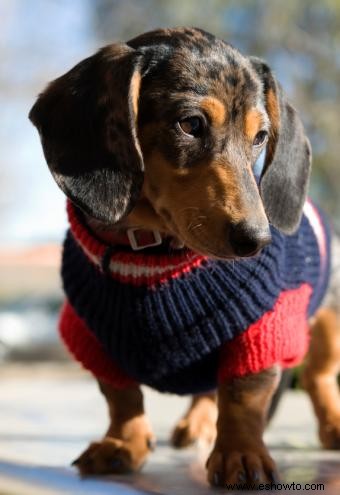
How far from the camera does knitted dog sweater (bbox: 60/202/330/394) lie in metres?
2.14

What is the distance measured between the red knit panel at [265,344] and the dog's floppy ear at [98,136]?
45 centimetres

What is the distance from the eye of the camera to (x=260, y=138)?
2.24m

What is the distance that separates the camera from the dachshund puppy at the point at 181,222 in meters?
2.05

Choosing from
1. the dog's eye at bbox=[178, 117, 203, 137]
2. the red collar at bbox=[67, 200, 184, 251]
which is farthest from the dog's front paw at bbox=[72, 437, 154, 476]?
the dog's eye at bbox=[178, 117, 203, 137]

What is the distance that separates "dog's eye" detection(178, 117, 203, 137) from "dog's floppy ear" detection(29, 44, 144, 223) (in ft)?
0.41

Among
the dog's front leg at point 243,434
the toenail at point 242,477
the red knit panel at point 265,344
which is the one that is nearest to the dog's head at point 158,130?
the red knit panel at point 265,344

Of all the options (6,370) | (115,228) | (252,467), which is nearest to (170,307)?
(115,228)

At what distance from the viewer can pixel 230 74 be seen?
2172mm

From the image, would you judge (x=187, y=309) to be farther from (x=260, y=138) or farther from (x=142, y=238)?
(x=260, y=138)

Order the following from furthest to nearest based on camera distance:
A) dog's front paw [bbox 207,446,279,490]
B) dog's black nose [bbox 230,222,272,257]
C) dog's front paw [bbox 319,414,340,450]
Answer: dog's front paw [bbox 319,414,340,450] < dog's front paw [bbox 207,446,279,490] < dog's black nose [bbox 230,222,272,257]

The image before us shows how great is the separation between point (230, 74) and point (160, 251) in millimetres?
496

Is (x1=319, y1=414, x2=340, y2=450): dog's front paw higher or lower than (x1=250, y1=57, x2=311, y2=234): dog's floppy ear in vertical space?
lower

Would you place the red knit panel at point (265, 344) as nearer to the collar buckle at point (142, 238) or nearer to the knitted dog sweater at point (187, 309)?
the knitted dog sweater at point (187, 309)

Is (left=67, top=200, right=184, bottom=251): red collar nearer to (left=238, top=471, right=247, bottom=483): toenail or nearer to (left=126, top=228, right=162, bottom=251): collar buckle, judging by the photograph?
(left=126, top=228, right=162, bottom=251): collar buckle
